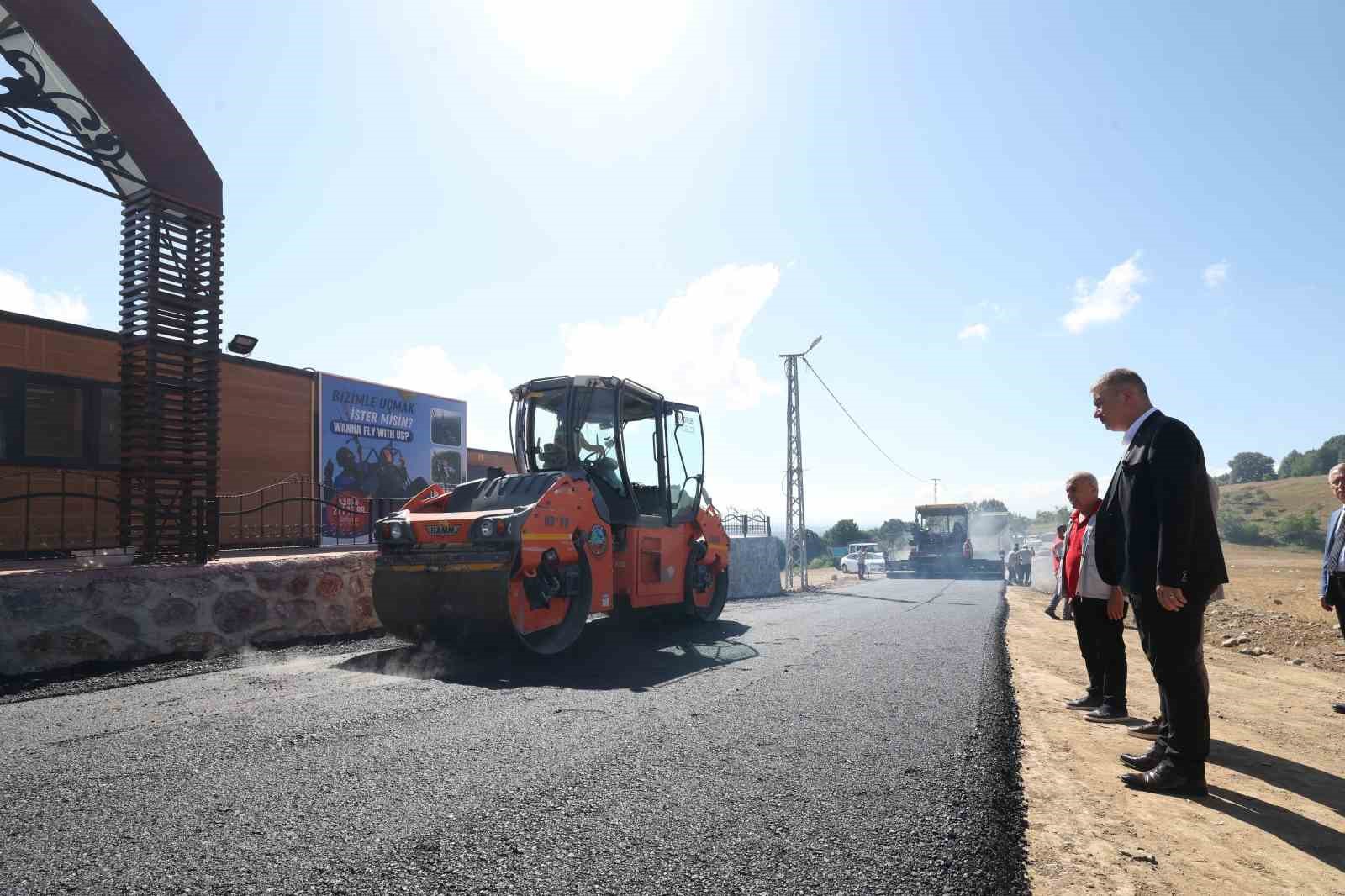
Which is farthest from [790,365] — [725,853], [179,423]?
[725,853]

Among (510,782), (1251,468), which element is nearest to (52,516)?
(510,782)

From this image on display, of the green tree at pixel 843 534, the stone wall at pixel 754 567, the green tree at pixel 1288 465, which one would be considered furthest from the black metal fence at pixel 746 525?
the green tree at pixel 1288 465

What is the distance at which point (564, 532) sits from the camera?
21.8 ft

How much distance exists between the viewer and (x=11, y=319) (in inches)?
364

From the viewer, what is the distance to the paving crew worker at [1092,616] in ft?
15.3

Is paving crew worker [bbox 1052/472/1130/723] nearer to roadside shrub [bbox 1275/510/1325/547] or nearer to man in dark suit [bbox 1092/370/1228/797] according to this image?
man in dark suit [bbox 1092/370/1228/797]

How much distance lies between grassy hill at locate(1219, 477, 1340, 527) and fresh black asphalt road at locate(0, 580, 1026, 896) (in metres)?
70.7

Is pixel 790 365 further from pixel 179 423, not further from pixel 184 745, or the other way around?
pixel 184 745

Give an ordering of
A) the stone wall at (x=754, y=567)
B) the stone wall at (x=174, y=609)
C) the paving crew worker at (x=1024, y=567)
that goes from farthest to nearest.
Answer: the paving crew worker at (x=1024, y=567) < the stone wall at (x=754, y=567) < the stone wall at (x=174, y=609)

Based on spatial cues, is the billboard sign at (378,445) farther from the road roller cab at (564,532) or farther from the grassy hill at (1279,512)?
the grassy hill at (1279,512)

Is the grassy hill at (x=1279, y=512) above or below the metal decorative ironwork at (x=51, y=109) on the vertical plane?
below

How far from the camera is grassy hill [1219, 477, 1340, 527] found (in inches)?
2594

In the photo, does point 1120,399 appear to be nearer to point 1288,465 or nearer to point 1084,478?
point 1084,478

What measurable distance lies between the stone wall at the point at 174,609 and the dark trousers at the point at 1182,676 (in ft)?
21.4
